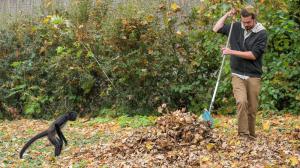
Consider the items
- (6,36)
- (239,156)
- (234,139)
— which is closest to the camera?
(239,156)

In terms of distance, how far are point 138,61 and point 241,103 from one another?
4.82 meters

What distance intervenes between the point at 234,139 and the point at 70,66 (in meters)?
6.48

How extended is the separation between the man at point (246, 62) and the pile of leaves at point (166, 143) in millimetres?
769

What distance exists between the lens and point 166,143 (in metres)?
8.73

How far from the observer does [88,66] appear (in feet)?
47.9

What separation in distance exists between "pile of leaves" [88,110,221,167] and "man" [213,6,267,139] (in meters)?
0.77

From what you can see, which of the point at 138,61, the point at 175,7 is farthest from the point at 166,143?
the point at 175,7

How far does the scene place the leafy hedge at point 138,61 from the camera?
1287 centimetres

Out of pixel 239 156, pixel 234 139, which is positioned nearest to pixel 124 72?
pixel 234 139

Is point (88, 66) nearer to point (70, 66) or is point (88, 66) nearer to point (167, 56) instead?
point (70, 66)

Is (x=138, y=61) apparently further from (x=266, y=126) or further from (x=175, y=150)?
(x=175, y=150)

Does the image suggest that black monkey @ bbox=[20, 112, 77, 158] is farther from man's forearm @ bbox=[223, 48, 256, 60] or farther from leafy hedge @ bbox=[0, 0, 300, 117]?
leafy hedge @ bbox=[0, 0, 300, 117]

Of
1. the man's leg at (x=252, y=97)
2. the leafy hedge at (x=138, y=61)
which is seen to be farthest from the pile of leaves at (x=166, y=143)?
the leafy hedge at (x=138, y=61)

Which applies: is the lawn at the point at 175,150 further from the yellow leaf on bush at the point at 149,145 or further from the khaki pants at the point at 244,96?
the khaki pants at the point at 244,96
